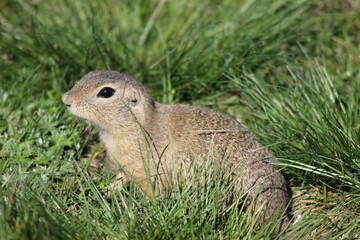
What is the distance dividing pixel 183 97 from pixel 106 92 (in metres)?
1.39

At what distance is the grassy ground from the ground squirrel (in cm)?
22

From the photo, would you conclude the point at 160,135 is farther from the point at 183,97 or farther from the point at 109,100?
the point at 183,97

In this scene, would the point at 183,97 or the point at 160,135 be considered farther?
the point at 183,97

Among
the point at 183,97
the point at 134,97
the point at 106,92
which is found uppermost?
the point at 106,92

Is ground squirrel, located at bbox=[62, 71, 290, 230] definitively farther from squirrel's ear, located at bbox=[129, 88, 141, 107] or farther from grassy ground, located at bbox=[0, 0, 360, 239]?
grassy ground, located at bbox=[0, 0, 360, 239]

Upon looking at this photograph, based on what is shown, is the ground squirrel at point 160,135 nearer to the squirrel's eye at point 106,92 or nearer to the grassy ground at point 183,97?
the squirrel's eye at point 106,92

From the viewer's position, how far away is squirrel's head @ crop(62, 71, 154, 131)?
478cm

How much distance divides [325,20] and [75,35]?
2.69m

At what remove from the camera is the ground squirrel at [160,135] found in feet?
15.2

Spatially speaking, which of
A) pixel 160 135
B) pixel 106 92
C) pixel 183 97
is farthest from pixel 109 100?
pixel 183 97

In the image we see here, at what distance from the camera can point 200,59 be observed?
20.0 ft

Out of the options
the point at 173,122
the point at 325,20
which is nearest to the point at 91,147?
the point at 173,122

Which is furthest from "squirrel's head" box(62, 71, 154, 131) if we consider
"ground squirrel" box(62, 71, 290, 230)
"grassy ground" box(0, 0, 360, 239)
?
"grassy ground" box(0, 0, 360, 239)

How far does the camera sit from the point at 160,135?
488cm
